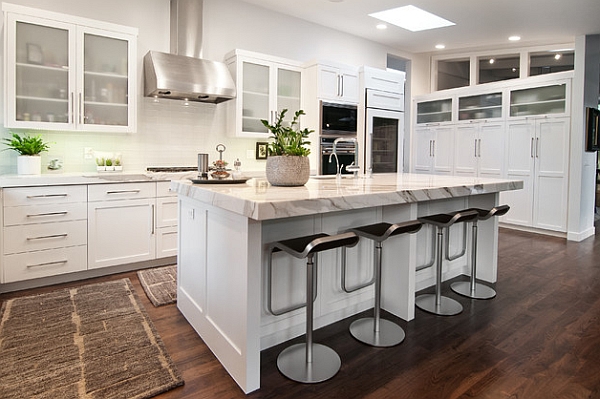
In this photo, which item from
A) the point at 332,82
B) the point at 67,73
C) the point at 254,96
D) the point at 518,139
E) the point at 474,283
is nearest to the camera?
the point at 474,283

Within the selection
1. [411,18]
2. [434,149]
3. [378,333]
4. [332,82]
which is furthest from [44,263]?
[434,149]

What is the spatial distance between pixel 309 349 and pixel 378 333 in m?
0.56

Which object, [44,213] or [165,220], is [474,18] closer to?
[165,220]

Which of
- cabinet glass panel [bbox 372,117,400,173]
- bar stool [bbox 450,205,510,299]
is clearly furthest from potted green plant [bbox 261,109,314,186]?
cabinet glass panel [bbox 372,117,400,173]

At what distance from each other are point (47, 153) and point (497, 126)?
5.87 meters

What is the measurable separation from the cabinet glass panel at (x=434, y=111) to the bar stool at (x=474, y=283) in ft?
12.7

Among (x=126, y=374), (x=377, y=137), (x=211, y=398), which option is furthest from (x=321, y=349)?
(x=377, y=137)

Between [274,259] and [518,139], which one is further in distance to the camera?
[518,139]

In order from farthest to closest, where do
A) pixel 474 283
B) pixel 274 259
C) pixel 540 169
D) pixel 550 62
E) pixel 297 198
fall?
pixel 550 62, pixel 540 169, pixel 474 283, pixel 274 259, pixel 297 198

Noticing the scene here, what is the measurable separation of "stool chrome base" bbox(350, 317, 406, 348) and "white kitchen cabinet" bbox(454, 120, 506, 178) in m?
4.39

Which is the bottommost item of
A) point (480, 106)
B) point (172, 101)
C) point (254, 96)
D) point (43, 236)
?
point (43, 236)

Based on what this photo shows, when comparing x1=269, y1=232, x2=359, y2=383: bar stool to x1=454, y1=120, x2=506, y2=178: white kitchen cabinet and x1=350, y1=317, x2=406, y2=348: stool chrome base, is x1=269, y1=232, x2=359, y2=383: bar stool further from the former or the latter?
x1=454, y1=120, x2=506, y2=178: white kitchen cabinet

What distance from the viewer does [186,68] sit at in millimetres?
3982

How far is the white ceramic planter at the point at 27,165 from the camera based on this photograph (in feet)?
11.0
